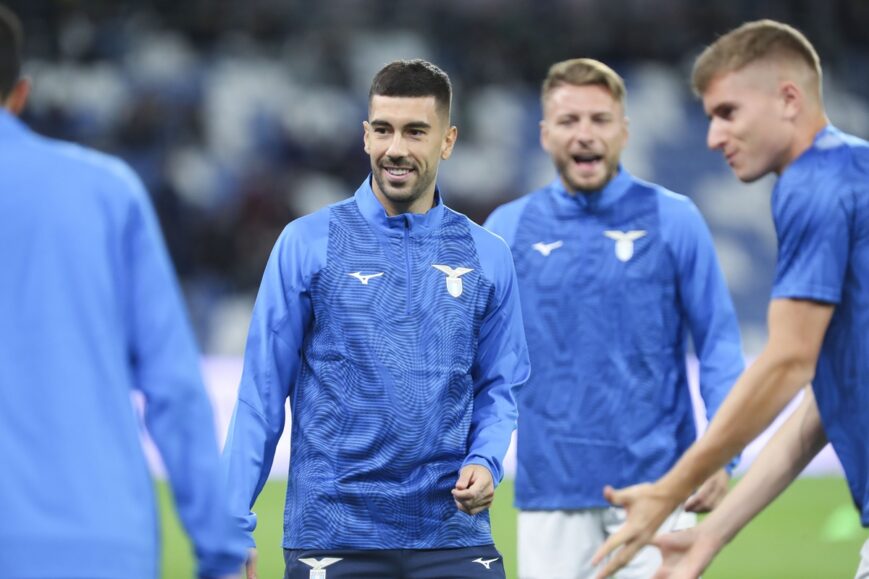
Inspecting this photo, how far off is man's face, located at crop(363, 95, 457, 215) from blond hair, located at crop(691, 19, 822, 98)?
1.06 metres

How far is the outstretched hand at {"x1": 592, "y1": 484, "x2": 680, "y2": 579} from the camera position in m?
3.69

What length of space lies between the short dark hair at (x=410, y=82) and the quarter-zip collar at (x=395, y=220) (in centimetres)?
34

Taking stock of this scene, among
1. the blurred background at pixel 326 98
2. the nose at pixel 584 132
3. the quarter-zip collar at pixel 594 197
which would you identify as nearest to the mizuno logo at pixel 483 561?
the quarter-zip collar at pixel 594 197

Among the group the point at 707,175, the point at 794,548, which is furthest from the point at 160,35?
the point at 794,548

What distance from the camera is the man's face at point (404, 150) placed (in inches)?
190

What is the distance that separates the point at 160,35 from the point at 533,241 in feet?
42.5

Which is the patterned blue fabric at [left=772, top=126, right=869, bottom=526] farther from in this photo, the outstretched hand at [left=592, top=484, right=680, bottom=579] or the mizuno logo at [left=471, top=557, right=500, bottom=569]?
the mizuno logo at [left=471, top=557, right=500, bottom=569]

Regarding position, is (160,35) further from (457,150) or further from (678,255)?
(678,255)

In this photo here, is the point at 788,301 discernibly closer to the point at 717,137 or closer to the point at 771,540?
the point at 717,137

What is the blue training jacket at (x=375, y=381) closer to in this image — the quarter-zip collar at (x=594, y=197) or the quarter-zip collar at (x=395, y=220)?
the quarter-zip collar at (x=395, y=220)

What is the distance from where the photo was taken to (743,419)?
149 inches

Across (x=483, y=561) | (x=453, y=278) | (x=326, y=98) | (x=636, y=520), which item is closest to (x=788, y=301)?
(x=636, y=520)

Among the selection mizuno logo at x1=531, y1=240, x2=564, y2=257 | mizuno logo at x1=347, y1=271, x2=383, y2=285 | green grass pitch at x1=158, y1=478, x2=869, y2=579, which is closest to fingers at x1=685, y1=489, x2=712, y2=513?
mizuno logo at x1=531, y1=240, x2=564, y2=257

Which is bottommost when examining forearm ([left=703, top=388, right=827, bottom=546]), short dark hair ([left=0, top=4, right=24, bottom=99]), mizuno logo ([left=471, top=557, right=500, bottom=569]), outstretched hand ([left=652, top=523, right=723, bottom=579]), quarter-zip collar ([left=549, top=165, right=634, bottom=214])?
outstretched hand ([left=652, top=523, right=723, bottom=579])
